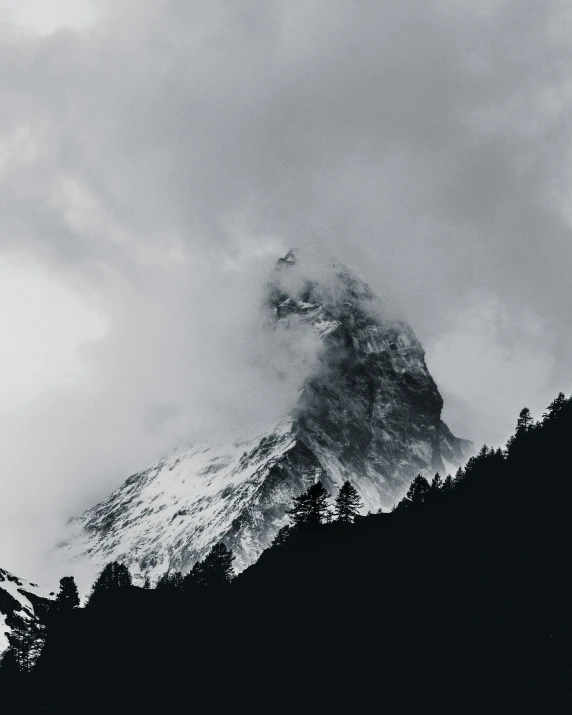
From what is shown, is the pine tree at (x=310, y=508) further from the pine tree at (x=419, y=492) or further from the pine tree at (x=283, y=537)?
the pine tree at (x=419, y=492)

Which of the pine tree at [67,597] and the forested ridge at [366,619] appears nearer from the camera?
the forested ridge at [366,619]

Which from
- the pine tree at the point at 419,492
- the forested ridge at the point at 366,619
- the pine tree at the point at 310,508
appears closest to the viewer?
the forested ridge at the point at 366,619

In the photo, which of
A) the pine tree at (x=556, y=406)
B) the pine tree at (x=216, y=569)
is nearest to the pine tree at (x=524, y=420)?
the pine tree at (x=556, y=406)

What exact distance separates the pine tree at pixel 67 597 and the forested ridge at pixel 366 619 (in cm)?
22

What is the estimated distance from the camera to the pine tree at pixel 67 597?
8706cm

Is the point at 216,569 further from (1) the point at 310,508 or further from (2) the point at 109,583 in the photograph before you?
(2) the point at 109,583

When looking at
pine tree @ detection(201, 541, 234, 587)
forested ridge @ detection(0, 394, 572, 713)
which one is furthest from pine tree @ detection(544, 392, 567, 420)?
pine tree @ detection(201, 541, 234, 587)

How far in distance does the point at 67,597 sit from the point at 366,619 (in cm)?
4355

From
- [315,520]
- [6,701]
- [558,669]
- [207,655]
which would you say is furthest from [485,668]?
[6,701]

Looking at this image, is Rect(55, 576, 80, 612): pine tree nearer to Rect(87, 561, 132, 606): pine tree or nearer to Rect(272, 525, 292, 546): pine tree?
Rect(87, 561, 132, 606): pine tree

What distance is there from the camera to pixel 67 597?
8838cm

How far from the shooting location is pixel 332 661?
5534 centimetres

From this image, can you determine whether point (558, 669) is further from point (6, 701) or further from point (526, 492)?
point (6, 701)

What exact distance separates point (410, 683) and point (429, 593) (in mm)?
8736
